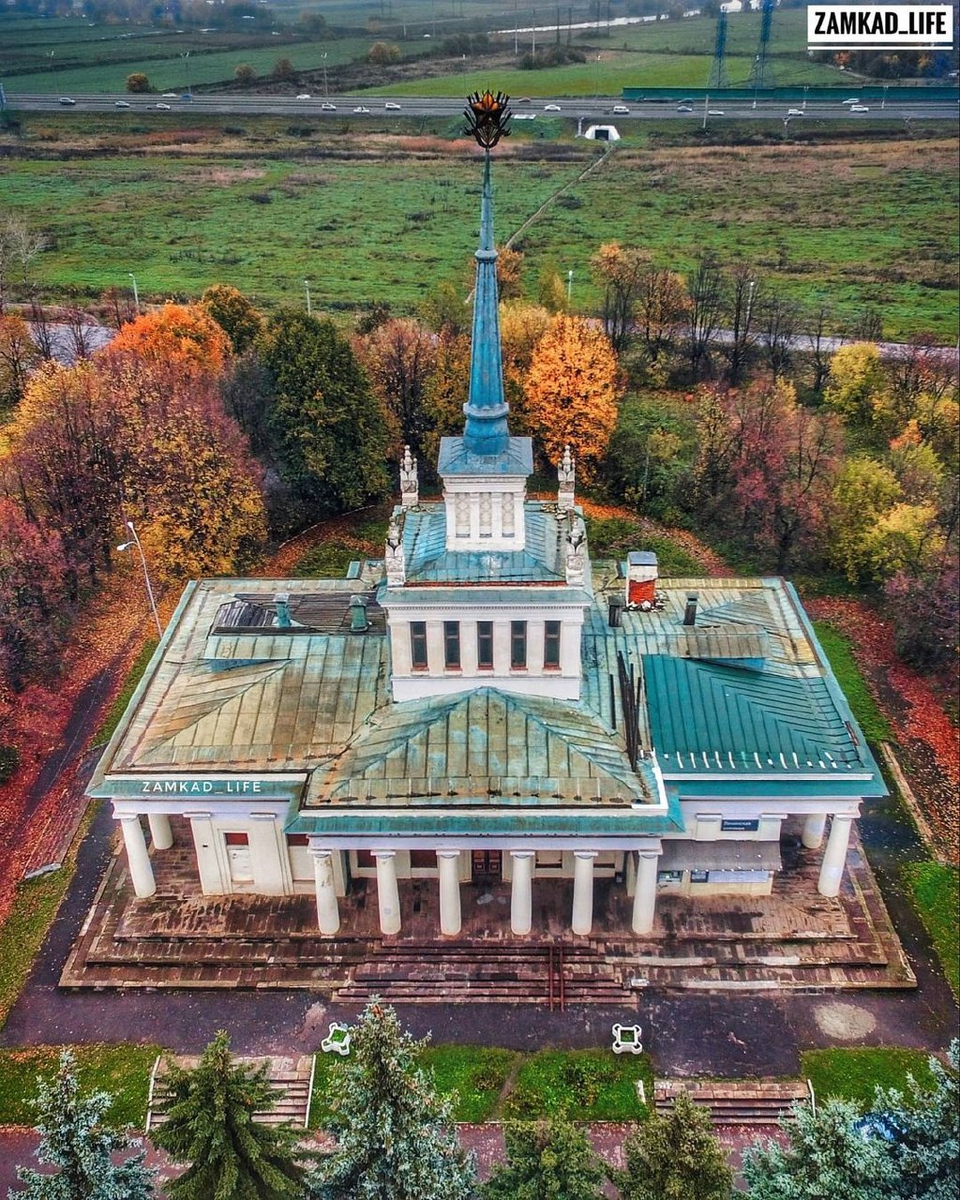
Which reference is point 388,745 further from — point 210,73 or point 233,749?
point 210,73

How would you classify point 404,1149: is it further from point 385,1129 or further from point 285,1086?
point 285,1086

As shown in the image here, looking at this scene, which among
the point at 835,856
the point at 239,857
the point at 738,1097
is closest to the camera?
the point at 738,1097

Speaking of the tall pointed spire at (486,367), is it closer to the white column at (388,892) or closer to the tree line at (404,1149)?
the white column at (388,892)

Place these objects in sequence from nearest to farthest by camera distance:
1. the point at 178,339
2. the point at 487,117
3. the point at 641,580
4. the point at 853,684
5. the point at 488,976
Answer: the point at 487,117, the point at 488,976, the point at 641,580, the point at 853,684, the point at 178,339

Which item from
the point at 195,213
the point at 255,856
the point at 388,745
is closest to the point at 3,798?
the point at 255,856

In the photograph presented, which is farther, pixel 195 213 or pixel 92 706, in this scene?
pixel 195 213

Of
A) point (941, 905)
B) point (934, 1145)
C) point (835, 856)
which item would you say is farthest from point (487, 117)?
point (941, 905)

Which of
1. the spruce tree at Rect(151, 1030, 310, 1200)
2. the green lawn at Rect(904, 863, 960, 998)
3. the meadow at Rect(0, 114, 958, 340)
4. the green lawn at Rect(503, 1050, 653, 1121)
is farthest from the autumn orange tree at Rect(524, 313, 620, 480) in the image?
the spruce tree at Rect(151, 1030, 310, 1200)
